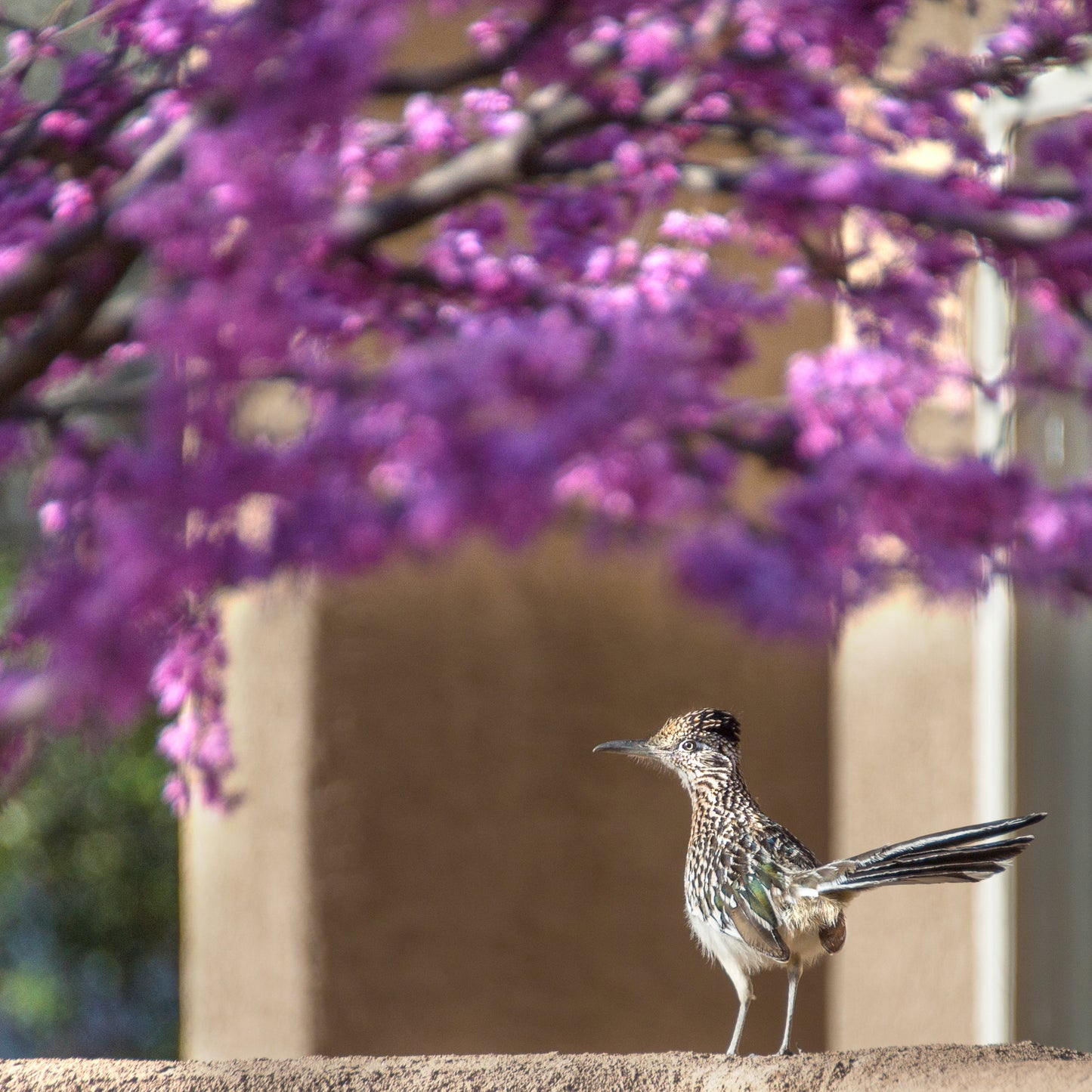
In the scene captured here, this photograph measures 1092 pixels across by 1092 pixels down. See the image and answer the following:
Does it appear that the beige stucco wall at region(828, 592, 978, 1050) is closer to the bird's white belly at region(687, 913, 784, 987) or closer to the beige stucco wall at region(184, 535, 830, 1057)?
the beige stucco wall at region(184, 535, 830, 1057)

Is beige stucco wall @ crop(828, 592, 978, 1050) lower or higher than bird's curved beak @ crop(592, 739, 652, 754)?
lower

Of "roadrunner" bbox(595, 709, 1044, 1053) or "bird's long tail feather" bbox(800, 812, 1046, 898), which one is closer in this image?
"bird's long tail feather" bbox(800, 812, 1046, 898)

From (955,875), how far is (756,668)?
2.51 meters

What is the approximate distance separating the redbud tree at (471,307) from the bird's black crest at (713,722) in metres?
0.36

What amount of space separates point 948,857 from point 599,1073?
49cm

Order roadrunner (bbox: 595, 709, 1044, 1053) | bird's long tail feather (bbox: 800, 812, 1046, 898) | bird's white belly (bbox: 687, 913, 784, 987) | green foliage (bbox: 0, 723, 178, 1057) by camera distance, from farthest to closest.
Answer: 1. green foliage (bbox: 0, 723, 178, 1057)
2. bird's white belly (bbox: 687, 913, 784, 987)
3. roadrunner (bbox: 595, 709, 1044, 1053)
4. bird's long tail feather (bbox: 800, 812, 1046, 898)

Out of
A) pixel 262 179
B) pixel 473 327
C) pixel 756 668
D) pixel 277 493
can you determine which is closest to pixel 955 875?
pixel 277 493

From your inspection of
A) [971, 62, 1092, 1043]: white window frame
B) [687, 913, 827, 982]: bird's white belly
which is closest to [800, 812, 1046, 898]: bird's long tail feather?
[687, 913, 827, 982]: bird's white belly

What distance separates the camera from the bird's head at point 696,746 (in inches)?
68.4

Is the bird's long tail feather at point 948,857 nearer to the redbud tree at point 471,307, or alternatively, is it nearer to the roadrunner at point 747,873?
the roadrunner at point 747,873

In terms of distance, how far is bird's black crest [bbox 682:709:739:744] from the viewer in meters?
1.76

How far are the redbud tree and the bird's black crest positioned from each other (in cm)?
36

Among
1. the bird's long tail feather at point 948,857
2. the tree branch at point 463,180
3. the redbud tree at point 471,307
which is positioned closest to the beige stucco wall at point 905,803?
the redbud tree at point 471,307

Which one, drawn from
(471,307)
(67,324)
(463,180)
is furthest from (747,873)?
(471,307)
